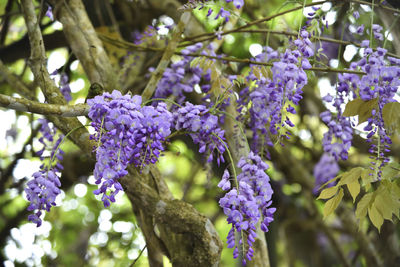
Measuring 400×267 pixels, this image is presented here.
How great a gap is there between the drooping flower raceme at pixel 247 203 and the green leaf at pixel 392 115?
0.40 meters

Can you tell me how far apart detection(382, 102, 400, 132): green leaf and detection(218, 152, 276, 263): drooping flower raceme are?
1.31 feet

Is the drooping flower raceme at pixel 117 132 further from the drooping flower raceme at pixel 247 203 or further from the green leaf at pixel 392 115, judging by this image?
the green leaf at pixel 392 115

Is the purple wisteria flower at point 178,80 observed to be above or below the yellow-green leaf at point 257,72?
below

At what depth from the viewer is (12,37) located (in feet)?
12.2

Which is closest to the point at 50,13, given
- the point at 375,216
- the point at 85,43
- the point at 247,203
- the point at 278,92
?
the point at 85,43

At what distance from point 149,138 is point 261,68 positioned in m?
0.58

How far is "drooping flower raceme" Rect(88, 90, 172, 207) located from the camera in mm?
1322

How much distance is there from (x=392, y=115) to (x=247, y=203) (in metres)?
0.53

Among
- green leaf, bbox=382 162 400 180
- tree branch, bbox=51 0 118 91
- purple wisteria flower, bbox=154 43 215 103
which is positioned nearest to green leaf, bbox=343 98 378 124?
green leaf, bbox=382 162 400 180

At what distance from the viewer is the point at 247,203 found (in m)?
1.43

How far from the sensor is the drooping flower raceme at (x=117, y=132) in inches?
52.1

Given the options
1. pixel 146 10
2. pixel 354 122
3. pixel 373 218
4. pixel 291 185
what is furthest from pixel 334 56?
pixel 373 218

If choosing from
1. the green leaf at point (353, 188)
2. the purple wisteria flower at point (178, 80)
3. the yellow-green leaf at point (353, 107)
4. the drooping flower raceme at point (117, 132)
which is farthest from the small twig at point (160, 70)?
the green leaf at point (353, 188)

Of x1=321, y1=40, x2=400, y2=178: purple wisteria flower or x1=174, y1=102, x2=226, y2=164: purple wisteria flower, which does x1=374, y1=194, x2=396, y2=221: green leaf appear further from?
x1=174, y1=102, x2=226, y2=164: purple wisteria flower
